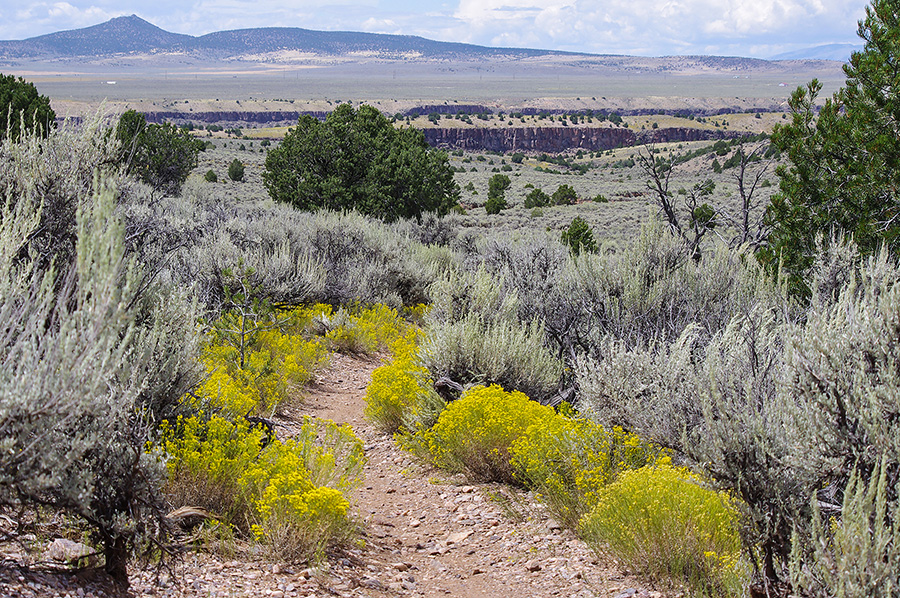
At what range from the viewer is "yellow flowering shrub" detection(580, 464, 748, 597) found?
3.95m

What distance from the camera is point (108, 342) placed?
268cm

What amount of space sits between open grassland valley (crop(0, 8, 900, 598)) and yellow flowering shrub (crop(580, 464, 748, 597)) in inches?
0.7

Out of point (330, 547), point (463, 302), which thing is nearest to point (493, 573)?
point (330, 547)

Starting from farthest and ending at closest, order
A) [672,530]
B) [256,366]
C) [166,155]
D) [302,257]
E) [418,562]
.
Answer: [166,155] → [302,257] → [256,366] → [418,562] → [672,530]

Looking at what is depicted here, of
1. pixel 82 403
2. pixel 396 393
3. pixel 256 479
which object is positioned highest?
pixel 82 403

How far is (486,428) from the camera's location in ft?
19.1

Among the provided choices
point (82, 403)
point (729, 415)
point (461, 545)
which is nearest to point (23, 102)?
point (461, 545)

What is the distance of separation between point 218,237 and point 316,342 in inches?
114

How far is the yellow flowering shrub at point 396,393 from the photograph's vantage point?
7277mm

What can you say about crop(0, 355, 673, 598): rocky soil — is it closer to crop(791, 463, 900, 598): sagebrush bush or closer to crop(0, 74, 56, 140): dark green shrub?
crop(791, 463, 900, 598): sagebrush bush

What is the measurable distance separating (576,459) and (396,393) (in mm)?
2696

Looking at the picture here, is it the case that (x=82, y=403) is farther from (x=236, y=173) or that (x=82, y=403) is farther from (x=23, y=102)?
(x=236, y=173)

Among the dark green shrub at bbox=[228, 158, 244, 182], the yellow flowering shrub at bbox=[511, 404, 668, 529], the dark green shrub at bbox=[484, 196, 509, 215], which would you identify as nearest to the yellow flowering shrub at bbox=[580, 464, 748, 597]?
the yellow flowering shrub at bbox=[511, 404, 668, 529]

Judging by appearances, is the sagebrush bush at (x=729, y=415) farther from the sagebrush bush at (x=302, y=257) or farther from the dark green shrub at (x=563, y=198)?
the dark green shrub at (x=563, y=198)
